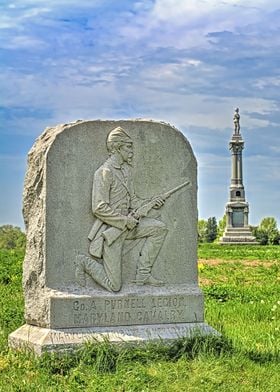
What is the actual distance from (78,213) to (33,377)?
6.64 ft

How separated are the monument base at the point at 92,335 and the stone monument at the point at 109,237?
0.01 metres

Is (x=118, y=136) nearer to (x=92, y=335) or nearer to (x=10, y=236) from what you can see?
(x=92, y=335)

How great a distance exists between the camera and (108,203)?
923cm

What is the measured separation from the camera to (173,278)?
9.62 meters

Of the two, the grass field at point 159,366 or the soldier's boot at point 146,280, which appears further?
the soldier's boot at point 146,280

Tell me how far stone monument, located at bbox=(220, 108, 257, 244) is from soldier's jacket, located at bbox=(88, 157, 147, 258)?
160 ft

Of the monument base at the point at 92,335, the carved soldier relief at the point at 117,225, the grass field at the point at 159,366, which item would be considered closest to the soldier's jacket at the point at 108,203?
the carved soldier relief at the point at 117,225

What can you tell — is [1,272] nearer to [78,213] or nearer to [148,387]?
[78,213]

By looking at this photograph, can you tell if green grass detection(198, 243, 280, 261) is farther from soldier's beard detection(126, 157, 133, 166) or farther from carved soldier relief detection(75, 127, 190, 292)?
soldier's beard detection(126, 157, 133, 166)

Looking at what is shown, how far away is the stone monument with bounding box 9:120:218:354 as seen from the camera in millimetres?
9070

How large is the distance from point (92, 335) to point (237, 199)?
50846 millimetres

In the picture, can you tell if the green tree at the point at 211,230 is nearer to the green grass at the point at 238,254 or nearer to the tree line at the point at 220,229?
the tree line at the point at 220,229

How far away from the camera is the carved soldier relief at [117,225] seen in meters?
9.18

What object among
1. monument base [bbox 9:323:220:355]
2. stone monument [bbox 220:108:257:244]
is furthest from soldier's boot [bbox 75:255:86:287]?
stone monument [bbox 220:108:257:244]
